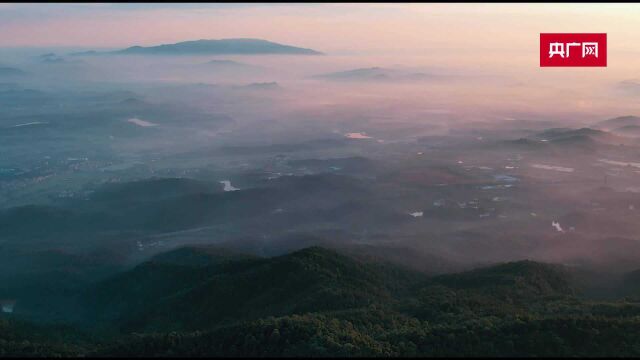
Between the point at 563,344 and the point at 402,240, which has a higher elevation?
the point at 563,344

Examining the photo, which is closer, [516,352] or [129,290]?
[516,352]

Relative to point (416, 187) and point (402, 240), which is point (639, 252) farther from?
point (416, 187)

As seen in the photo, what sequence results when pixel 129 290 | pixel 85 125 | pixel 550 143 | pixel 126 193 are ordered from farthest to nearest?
1. pixel 85 125
2. pixel 550 143
3. pixel 126 193
4. pixel 129 290

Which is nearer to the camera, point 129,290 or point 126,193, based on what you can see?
point 129,290

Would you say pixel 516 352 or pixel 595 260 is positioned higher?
pixel 516 352

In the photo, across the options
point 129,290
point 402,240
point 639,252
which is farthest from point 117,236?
point 639,252

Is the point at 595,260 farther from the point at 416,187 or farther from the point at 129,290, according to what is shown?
the point at 129,290

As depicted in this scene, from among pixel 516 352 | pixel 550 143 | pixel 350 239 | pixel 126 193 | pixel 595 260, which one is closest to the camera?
pixel 516 352

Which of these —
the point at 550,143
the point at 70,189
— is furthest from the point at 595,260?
the point at 70,189

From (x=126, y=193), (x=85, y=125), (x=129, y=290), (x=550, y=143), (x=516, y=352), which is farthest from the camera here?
(x=85, y=125)
